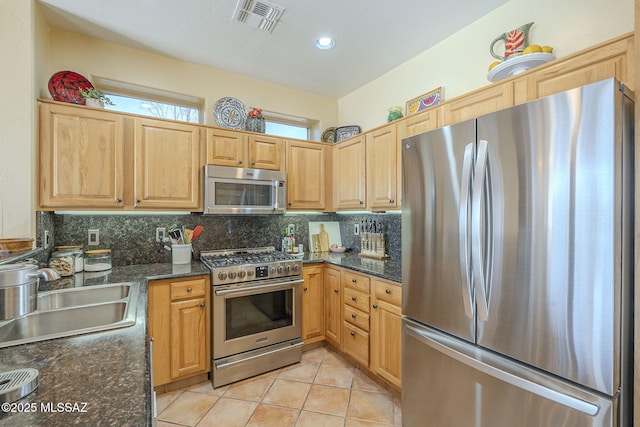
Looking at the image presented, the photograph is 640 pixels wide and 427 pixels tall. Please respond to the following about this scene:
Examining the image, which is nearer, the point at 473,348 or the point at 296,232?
the point at 473,348

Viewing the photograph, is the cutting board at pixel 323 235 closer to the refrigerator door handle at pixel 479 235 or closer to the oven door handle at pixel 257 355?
the oven door handle at pixel 257 355

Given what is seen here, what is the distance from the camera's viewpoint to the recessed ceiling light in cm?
235

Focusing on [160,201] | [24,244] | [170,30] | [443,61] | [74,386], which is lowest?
[74,386]

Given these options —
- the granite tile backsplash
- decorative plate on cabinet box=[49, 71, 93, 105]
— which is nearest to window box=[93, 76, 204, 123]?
decorative plate on cabinet box=[49, 71, 93, 105]

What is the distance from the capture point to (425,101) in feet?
8.27

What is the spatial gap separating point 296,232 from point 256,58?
183cm

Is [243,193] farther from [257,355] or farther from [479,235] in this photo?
[479,235]

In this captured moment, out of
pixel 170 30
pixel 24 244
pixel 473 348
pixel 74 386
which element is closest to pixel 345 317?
pixel 473 348

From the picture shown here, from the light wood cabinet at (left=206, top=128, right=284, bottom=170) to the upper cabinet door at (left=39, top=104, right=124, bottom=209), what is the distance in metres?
0.70

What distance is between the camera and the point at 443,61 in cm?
240

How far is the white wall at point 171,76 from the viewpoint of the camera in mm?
2291

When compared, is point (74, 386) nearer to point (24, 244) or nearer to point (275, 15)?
point (24, 244)

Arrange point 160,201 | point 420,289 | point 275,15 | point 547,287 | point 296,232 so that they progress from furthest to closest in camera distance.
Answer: point 296,232 → point 160,201 → point 275,15 → point 420,289 → point 547,287

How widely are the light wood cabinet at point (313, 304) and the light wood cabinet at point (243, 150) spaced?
1130 millimetres
